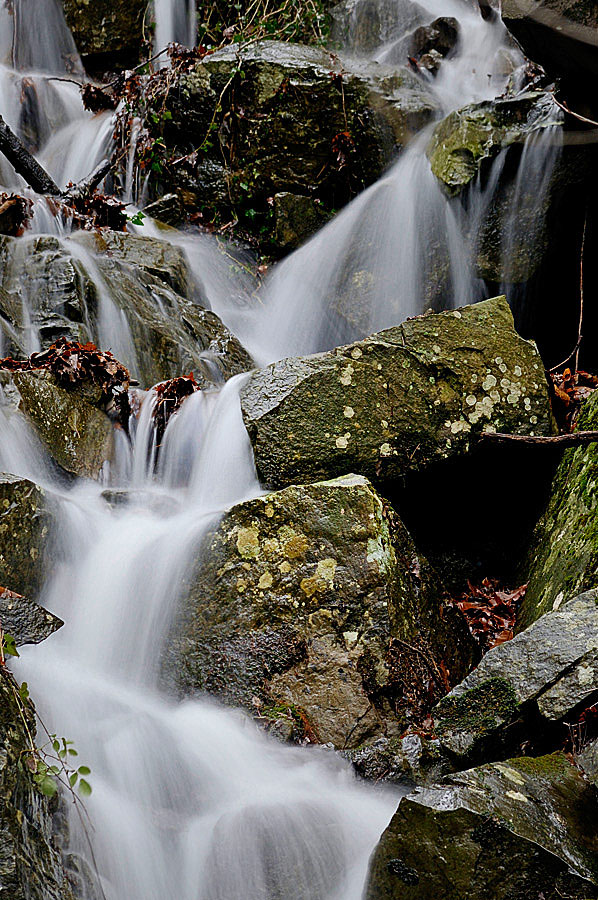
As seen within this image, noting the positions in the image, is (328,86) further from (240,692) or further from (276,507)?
(240,692)

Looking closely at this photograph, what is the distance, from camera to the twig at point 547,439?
3217 millimetres

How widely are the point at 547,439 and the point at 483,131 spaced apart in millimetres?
4468

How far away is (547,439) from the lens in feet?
11.3

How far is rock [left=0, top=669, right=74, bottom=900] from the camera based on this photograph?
1.76m

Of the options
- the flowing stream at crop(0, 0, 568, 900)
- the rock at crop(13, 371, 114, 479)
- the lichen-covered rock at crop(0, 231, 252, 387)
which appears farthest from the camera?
the lichen-covered rock at crop(0, 231, 252, 387)

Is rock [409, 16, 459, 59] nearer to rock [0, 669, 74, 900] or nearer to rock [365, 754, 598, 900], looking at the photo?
rock [365, 754, 598, 900]

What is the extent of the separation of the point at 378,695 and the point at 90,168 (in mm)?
8055

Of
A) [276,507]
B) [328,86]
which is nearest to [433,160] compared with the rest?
[328,86]

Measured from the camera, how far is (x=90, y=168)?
29.5ft

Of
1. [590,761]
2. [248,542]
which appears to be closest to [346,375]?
[248,542]

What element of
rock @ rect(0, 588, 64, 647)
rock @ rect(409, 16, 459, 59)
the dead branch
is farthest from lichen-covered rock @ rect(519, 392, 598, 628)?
rock @ rect(409, 16, 459, 59)

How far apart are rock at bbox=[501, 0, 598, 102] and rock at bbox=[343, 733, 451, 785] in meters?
4.48

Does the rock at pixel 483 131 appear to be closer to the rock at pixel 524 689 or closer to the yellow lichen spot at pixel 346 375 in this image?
the yellow lichen spot at pixel 346 375

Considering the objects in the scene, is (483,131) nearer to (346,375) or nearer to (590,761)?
(346,375)
